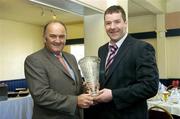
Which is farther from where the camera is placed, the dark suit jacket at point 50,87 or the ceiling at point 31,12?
the ceiling at point 31,12

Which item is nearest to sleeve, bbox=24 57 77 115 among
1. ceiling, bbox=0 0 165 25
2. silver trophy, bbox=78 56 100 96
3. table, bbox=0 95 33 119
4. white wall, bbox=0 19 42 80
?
silver trophy, bbox=78 56 100 96

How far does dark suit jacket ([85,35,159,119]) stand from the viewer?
1.40 meters

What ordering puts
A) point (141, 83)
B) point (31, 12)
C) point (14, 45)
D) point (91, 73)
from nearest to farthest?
point (141, 83)
point (91, 73)
point (31, 12)
point (14, 45)

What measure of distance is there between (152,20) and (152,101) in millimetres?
4265

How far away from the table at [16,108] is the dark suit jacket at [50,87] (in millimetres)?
3060

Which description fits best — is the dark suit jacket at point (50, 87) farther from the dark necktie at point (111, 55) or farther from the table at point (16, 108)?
the table at point (16, 108)

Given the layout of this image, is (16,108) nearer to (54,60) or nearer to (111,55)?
(54,60)

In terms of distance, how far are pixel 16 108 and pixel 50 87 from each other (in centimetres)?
344

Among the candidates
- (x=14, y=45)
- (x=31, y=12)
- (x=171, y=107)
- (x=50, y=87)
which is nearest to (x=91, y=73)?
(x=50, y=87)

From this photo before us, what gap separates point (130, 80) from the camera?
4.80ft

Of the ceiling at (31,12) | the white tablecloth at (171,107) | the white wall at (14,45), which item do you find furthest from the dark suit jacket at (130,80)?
the white wall at (14,45)

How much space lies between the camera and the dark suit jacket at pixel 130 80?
1404mm

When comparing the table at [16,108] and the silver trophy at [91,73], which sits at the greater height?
the silver trophy at [91,73]

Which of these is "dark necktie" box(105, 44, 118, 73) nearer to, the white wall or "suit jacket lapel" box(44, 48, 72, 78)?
"suit jacket lapel" box(44, 48, 72, 78)
